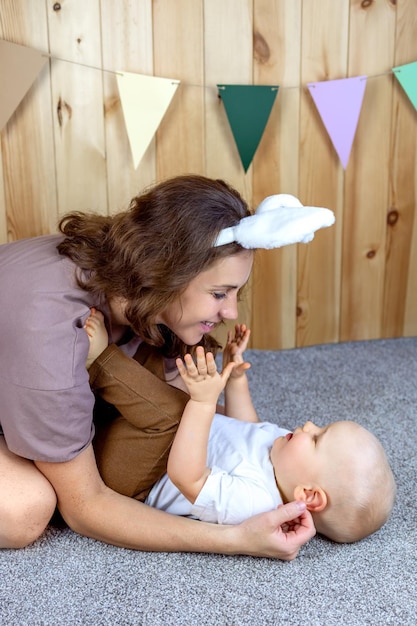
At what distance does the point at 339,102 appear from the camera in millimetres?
2111

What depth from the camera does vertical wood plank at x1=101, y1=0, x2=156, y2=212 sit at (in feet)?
6.40

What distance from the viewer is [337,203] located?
7.41 feet

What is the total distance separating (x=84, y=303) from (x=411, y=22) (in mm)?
1409

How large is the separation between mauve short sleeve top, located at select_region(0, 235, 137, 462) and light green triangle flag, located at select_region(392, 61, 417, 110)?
1.31 m

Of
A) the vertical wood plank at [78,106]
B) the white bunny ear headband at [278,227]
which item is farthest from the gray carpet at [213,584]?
the vertical wood plank at [78,106]

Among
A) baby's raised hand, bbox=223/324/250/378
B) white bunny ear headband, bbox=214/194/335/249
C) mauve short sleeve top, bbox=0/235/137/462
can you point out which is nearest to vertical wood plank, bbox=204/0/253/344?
baby's raised hand, bbox=223/324/250/378

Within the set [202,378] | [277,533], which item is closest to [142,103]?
[202,378]

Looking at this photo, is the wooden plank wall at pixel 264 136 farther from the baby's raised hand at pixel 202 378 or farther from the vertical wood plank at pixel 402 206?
the baby's raised hand at pixel 202 378

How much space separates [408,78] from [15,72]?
1.07 metres

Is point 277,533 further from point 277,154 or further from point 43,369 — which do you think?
point 277,154

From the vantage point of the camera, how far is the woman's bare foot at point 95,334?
1348 millimetres

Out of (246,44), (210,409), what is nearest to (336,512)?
(210,409)

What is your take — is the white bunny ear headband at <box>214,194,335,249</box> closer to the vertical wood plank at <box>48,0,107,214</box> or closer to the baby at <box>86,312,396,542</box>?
the baby at <box>86,312,396,542</box>

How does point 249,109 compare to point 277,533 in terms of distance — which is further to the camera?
point 249,109
